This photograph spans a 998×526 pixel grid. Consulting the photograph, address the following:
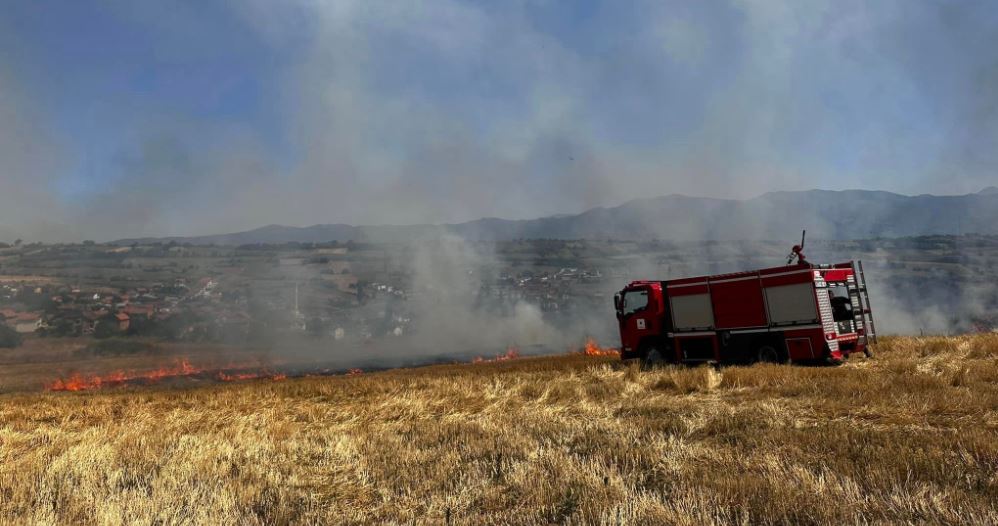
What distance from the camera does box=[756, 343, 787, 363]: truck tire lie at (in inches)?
701

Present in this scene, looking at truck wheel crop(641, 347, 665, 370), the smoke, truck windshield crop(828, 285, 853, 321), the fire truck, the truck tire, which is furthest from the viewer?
the smoke

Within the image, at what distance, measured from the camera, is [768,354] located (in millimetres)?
18281

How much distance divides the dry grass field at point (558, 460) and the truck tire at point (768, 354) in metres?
5.12

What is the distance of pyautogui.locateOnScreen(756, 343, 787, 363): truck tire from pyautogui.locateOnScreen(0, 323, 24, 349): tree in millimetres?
72941

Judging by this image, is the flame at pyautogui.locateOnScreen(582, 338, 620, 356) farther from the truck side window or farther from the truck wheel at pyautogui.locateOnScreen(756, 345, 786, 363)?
the truck wheel at pyautogui.locateOnScreen(756, 345, 786, 363)

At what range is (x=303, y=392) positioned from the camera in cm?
1741

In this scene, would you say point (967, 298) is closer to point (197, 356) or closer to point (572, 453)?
point (572, 453)

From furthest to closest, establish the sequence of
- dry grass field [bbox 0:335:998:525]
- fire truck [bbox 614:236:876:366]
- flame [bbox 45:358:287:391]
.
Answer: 1. flame [bbox 45:358:287:391]
2. fire truck [bbox 614:236:876:366]
3. dry grass field [bbox 0:335:998:525]

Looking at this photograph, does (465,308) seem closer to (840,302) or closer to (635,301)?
(635,301)

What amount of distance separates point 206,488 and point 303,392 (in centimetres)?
1176

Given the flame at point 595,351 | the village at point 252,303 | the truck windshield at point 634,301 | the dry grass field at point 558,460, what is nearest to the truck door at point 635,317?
the truck windshield at point 634,301

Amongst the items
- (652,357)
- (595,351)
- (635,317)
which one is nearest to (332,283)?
(595,351)

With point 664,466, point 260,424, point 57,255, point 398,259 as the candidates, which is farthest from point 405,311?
point 664,466

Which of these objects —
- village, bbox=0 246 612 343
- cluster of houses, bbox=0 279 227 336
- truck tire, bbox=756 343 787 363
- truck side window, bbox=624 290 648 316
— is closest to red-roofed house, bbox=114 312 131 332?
cluster of houses, bbox=0 279 227 336
